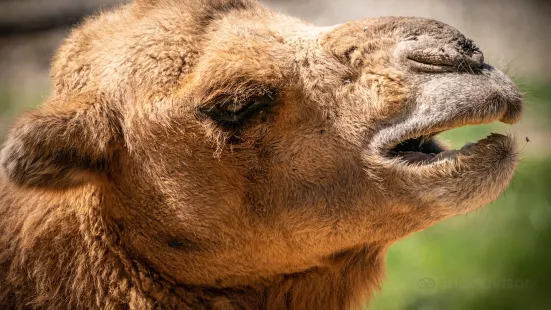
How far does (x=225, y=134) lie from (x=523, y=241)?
4.57 meters

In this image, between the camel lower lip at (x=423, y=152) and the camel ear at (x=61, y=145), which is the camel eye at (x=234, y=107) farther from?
the camel lower lip at (x=423, y=152)

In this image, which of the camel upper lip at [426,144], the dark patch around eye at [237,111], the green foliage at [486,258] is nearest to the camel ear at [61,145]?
the dark patch around eye at [237,111]

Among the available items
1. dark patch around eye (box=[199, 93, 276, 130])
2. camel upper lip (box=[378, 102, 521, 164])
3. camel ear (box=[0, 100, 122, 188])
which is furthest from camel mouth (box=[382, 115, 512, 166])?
camel ear (box=[0, 100, 122, 188])

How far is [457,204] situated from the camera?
3395mm

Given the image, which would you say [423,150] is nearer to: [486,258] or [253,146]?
[253,146]

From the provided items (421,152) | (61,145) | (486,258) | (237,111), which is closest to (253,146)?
(237,111)

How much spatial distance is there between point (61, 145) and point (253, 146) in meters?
0.85

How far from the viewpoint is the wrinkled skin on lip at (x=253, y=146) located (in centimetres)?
341

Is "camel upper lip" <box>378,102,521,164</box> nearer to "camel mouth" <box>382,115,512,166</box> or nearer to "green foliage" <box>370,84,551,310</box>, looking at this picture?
"camel mouth" <box>382,115,512,166</box>

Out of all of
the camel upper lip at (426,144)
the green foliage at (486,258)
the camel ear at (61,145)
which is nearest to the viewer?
the camel upper lip at (426,144)

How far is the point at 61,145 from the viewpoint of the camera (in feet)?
11.8

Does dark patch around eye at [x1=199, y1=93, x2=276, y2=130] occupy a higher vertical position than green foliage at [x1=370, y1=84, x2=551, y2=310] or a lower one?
lower

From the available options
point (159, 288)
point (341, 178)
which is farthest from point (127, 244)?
point (341, 178)

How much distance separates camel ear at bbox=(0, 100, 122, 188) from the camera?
138 inches
